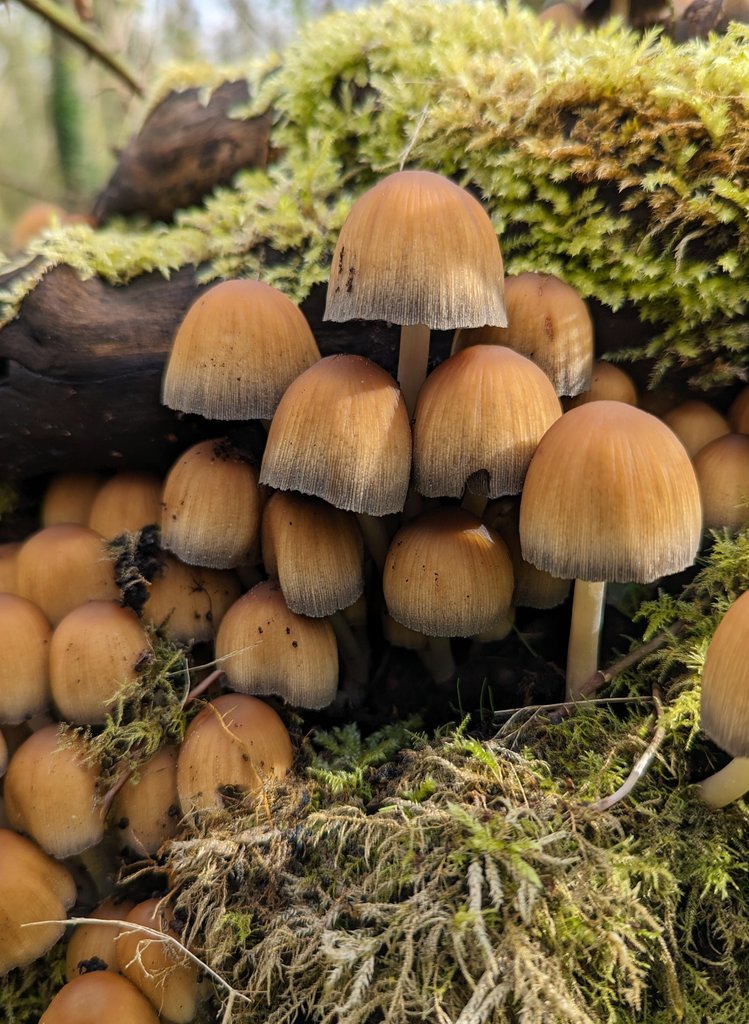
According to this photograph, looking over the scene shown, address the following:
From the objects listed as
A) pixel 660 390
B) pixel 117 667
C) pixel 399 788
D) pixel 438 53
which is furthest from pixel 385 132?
pixel 399 788

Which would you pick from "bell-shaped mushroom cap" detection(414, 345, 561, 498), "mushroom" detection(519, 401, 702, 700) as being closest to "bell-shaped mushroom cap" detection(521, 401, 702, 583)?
"mushroom" detection(519, 401, 702, 700)

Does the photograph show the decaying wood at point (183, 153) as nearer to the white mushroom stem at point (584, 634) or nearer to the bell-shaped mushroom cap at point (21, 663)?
the bell-shaped mushroom cap at point (21, 663)

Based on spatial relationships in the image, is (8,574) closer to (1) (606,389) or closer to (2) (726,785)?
(1) (606,389)

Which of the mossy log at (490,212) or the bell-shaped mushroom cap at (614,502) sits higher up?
the mossy log at (490,212)

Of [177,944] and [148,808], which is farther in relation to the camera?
[148,808]

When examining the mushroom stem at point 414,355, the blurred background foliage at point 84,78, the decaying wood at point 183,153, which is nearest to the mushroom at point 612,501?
the mushroom stem at point 414,355

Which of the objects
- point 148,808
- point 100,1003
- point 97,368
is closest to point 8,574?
point 97,368
